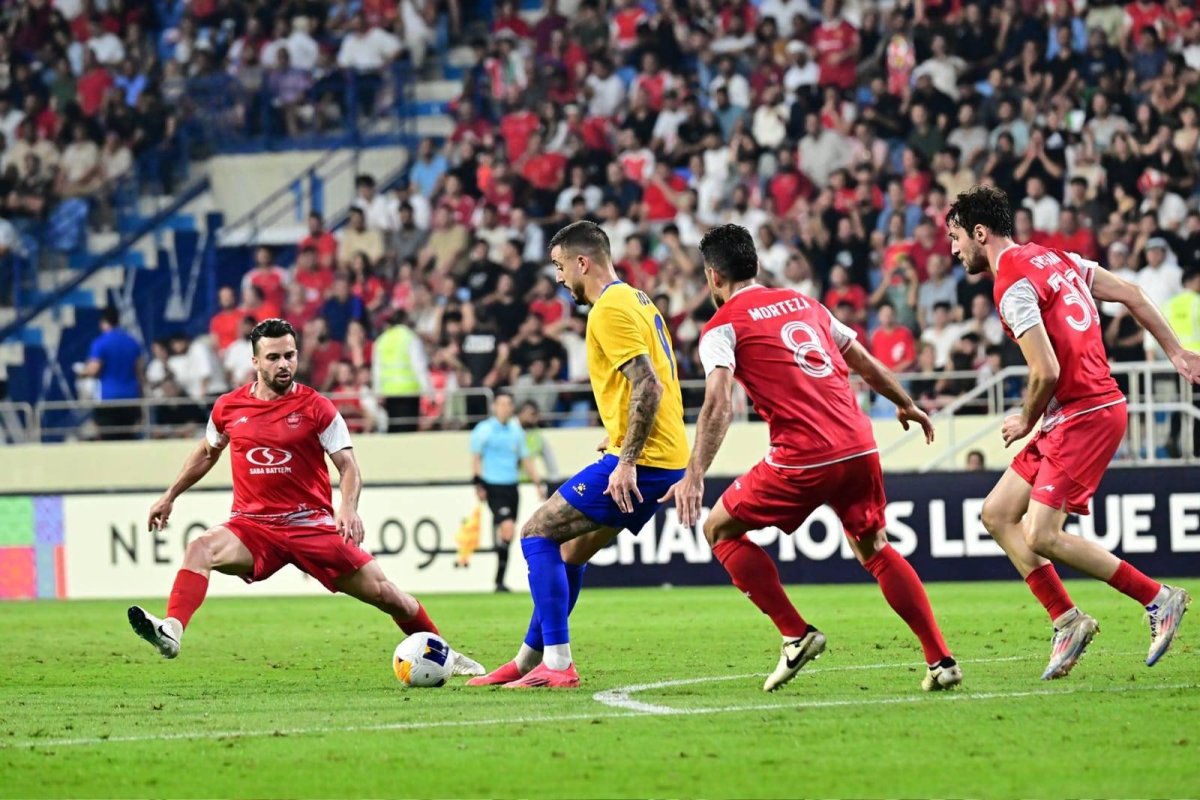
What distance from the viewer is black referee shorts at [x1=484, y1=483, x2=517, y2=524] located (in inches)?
794

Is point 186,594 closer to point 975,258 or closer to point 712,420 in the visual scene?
point 712,420

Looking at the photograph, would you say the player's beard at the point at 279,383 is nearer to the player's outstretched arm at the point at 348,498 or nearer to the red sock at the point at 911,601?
the player's outstretched arm at the point at 348,498

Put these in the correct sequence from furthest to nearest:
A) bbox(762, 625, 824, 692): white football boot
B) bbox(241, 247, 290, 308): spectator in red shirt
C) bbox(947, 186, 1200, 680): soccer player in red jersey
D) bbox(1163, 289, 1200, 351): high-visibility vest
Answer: bbox(241, 247, 290, 308): spectator in red shirt
bbox(1163, 289, 1200, 351): high-visibility vest
bbox(947, 186, 1200, 680): soccer player in red jersey
bbox(762, 625, 824, 692): white football boot

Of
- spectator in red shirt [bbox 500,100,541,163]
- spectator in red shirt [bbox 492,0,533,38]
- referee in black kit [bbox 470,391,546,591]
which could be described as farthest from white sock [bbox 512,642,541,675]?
spectator in red shirt [bbox 492,0,533,38]

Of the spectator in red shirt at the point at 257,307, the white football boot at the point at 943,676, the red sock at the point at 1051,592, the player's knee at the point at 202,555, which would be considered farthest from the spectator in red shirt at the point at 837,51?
the white football boot at the point at 943,676

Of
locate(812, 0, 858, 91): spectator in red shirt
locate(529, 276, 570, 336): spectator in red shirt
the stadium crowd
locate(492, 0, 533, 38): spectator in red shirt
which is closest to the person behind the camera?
the stadium crowd

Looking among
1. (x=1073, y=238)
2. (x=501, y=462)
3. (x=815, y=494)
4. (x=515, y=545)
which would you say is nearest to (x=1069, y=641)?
(x=815, y=494)

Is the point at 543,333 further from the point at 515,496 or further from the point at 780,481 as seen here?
the point at 780,481

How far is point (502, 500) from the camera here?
20188mm

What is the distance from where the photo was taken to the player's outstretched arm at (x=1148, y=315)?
364 inches

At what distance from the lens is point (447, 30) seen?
29453mm

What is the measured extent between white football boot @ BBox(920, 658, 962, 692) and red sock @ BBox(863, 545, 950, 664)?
0.03m

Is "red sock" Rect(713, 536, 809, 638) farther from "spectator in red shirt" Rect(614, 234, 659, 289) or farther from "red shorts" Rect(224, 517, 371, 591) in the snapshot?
"spectator in red shirt" Rect(614, 234, 659, 289)

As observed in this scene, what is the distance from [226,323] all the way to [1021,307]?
17.5 meters
